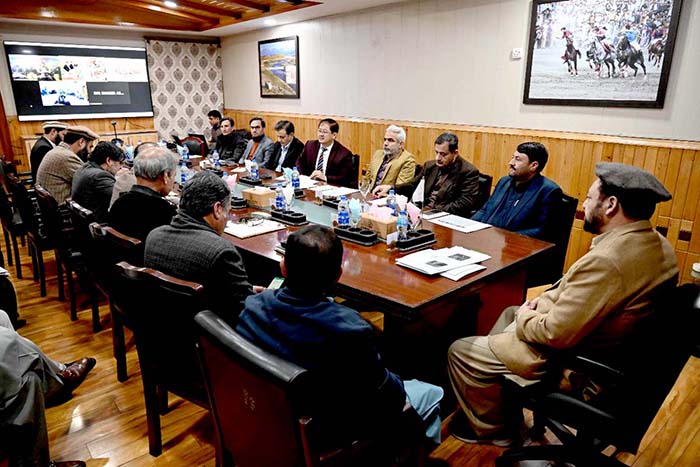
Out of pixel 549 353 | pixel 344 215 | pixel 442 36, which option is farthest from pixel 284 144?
pixel 549 353

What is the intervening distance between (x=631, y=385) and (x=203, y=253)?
1426 millimetres

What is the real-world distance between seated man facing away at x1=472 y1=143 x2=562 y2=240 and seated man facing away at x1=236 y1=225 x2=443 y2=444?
1.89 metres

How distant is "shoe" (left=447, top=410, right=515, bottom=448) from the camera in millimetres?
1983

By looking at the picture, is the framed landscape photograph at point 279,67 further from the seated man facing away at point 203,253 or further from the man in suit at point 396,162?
the seated man facing away at point 203,253

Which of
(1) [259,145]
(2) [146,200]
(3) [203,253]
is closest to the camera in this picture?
(3) [203,253]

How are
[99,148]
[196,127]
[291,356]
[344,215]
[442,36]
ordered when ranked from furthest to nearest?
[196,127] < [442,36] < [99,148] < [344,215] < [291,356]

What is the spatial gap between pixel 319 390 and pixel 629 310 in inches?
43.2

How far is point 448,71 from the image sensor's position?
4.73 meters

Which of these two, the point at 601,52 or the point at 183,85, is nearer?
the point at 601,52

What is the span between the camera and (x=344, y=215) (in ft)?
8.35

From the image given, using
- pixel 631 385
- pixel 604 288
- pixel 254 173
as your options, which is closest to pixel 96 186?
pixel 254 173

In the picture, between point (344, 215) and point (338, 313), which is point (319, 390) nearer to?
point (338, 313)

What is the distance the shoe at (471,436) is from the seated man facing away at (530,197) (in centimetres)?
124

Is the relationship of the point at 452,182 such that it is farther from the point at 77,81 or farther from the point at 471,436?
the point at 77,81
